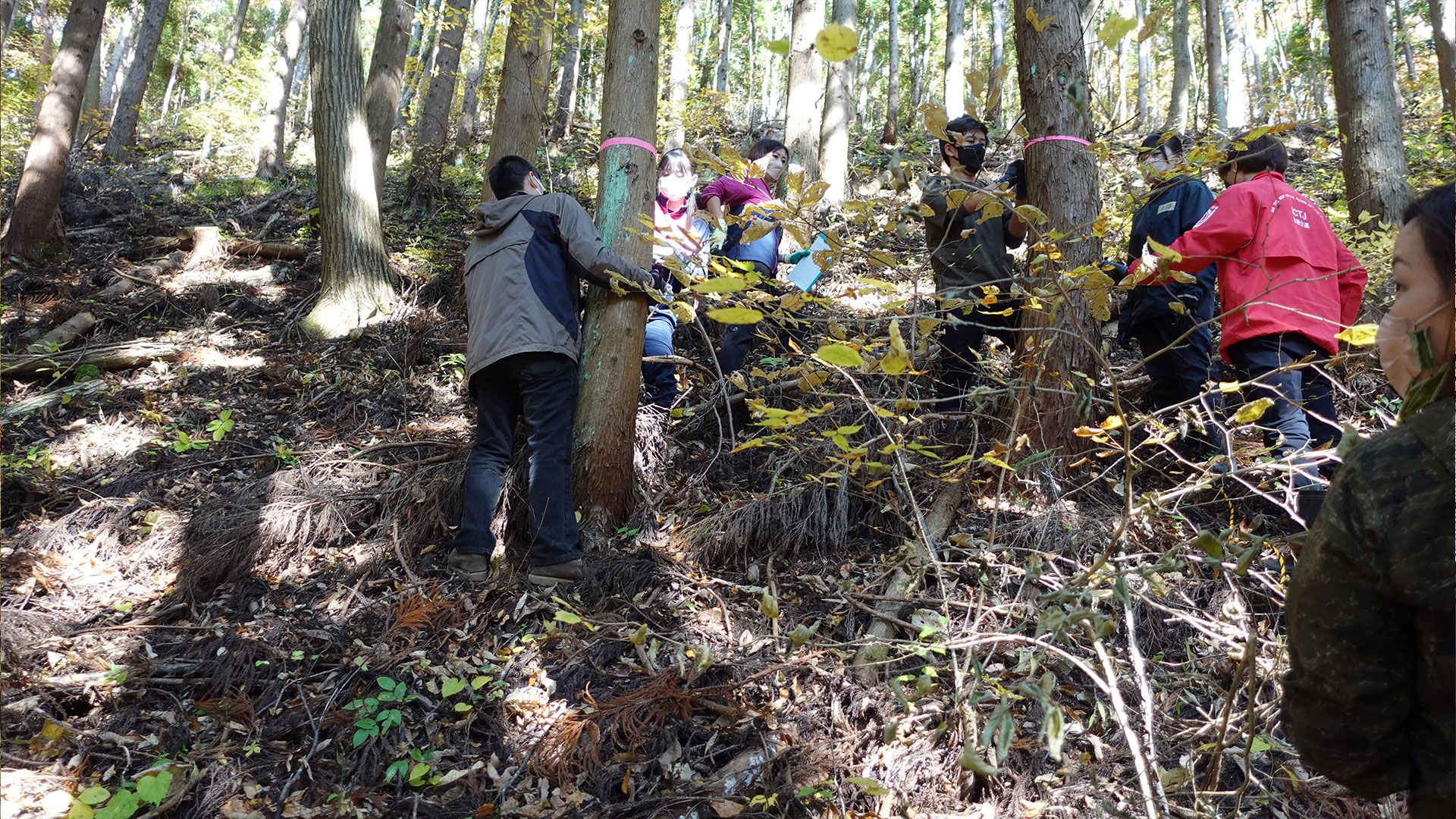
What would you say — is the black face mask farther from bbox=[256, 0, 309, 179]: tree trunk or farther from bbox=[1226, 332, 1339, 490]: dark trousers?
bbox=[256, 0, 309, 179]: tree trunk

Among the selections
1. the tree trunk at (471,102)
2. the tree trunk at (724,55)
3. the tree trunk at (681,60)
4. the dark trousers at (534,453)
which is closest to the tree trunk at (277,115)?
the tree trunk at (471,102)

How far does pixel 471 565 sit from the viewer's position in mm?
3752

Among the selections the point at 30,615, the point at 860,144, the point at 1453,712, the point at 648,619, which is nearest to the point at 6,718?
the point at 30,615

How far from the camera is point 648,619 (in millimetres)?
3477

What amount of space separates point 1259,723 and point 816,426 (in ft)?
7.78

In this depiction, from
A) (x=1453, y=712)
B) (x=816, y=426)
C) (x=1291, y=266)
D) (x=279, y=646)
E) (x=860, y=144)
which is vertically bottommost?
(x=279, y=646)

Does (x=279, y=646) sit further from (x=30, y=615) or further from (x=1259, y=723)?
(x=1259, y=723)

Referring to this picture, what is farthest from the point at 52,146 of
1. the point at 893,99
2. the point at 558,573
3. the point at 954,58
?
the point at 893,99

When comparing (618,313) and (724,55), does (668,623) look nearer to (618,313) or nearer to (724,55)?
(618,313)

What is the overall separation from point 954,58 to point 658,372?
11.9m

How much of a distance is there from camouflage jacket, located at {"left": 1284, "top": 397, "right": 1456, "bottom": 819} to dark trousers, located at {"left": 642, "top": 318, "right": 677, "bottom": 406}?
3652mm

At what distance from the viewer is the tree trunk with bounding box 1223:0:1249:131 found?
1444 centimetres

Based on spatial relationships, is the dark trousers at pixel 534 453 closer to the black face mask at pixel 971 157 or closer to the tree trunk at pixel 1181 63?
the black face mask at pixel 971 157

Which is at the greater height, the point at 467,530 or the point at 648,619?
the point at 467,530
